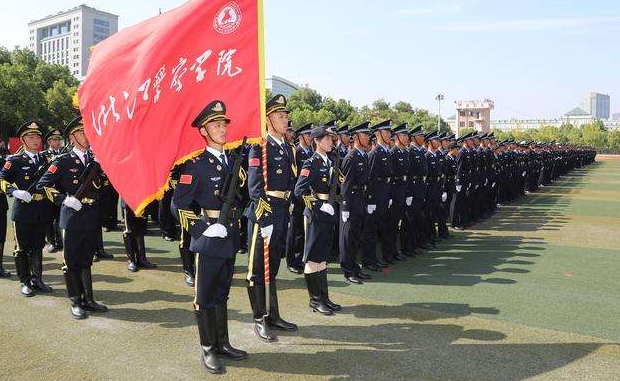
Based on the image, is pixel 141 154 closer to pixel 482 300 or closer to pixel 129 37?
pixel 129 37

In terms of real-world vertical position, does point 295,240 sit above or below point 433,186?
below

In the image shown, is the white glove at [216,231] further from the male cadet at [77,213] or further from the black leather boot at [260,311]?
Result: the male cadet at [77,213]

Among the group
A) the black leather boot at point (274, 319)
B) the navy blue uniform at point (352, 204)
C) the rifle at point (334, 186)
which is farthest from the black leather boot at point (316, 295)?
the navy blue uniform at point (352, 204)

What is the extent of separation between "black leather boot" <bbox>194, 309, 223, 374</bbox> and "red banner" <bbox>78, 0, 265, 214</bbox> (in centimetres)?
110

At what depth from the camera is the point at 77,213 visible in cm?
568

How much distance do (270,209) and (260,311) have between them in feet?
3.27

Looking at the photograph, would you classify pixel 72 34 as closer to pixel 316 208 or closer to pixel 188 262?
pixel 188 262

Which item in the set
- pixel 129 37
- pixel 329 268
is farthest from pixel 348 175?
pixel 129 37

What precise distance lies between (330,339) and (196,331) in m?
1.33

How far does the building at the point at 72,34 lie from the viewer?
136 meters

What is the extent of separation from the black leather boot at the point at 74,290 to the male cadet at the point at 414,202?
17.5ft

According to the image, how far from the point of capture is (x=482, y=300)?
6316 mm

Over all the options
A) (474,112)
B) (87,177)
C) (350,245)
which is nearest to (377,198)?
(350,245)

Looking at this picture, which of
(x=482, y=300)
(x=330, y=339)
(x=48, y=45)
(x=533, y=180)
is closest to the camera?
(x=330, y=339)
